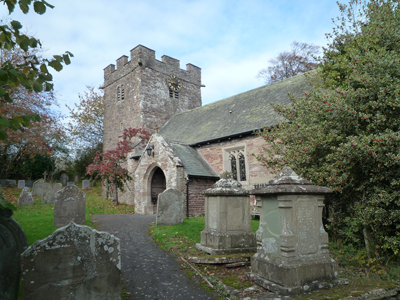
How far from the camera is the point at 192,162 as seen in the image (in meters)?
14.2

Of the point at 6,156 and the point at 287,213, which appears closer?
the point at 287,213

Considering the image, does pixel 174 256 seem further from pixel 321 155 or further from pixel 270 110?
pixel 270 110

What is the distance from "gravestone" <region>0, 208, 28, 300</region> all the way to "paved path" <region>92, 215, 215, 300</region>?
5.38ft

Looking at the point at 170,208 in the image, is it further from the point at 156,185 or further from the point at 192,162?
the point at 156,185

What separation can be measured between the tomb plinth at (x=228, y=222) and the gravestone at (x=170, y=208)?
327cm

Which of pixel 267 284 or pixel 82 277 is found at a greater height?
pixel 82 277

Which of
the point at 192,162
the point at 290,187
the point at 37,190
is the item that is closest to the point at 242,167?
the point at 192,162

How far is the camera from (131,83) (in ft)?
75.9

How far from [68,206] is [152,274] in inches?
205

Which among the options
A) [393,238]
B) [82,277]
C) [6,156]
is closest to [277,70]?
[393,238]

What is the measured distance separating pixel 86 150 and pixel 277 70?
80.4ft

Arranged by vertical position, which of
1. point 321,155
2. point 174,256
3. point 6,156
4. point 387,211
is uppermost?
point 6,156

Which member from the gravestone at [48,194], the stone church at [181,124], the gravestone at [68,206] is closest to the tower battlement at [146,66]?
the stone church at [181,124]

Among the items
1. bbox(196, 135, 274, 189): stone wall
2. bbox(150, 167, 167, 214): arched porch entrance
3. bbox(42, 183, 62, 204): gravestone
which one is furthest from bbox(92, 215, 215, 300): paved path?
bbox(42, 183, 62, 204): gravestone
